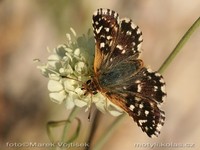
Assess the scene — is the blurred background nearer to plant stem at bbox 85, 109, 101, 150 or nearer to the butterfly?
plant stem at bbox 85, 109, 101, 150

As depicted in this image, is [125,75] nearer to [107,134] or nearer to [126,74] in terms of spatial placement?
[126,74]

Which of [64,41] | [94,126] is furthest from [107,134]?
[64,41]

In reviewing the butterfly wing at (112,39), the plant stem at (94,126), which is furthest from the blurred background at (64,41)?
the butterfly wing at (112,39)

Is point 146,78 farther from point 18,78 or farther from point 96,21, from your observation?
point 18,78

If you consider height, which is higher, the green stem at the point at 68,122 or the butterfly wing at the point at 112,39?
the butterfly wing at the point at 112,39

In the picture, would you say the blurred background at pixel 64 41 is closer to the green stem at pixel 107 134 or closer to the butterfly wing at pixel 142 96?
the green stem at pixel 107 134

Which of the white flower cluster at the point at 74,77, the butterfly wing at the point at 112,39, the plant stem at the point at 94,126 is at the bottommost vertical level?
the plant stem at the point at 94,126
